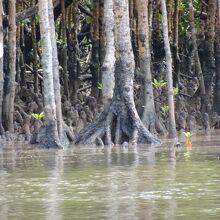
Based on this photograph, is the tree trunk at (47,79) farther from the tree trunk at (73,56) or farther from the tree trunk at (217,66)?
the tree trunk at (73,56)

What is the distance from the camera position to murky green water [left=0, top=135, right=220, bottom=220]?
8219 mm

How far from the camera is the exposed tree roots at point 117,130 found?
54.3ft

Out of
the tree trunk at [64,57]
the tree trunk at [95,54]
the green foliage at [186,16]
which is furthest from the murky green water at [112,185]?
the green foliage at [186,16]

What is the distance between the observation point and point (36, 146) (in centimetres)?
1683

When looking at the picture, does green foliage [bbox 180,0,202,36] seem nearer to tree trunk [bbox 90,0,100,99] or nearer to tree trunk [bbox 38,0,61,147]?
tree trunk [bbox 90,0,100,99]

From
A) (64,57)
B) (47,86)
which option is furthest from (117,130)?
(64,57)

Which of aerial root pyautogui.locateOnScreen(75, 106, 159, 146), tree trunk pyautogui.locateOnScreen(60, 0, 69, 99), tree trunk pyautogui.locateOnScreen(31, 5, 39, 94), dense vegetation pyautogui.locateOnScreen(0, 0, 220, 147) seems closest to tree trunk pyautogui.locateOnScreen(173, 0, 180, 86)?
dense vegetation pyautogui.locateOnScreen(0, 0, 220, 147)

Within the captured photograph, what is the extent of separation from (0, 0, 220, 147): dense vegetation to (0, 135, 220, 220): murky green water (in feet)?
6.98

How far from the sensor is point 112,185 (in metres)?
9.98

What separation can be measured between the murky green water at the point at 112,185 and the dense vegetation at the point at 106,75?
83.8 inches

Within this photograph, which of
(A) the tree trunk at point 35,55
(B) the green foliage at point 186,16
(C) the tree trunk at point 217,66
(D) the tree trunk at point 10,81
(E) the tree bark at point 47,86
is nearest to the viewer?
(E) the tree bark at point 47,86

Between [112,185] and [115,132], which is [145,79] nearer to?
[115,132]

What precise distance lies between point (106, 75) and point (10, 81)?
8.08ft

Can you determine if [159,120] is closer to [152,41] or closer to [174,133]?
[174,133]
